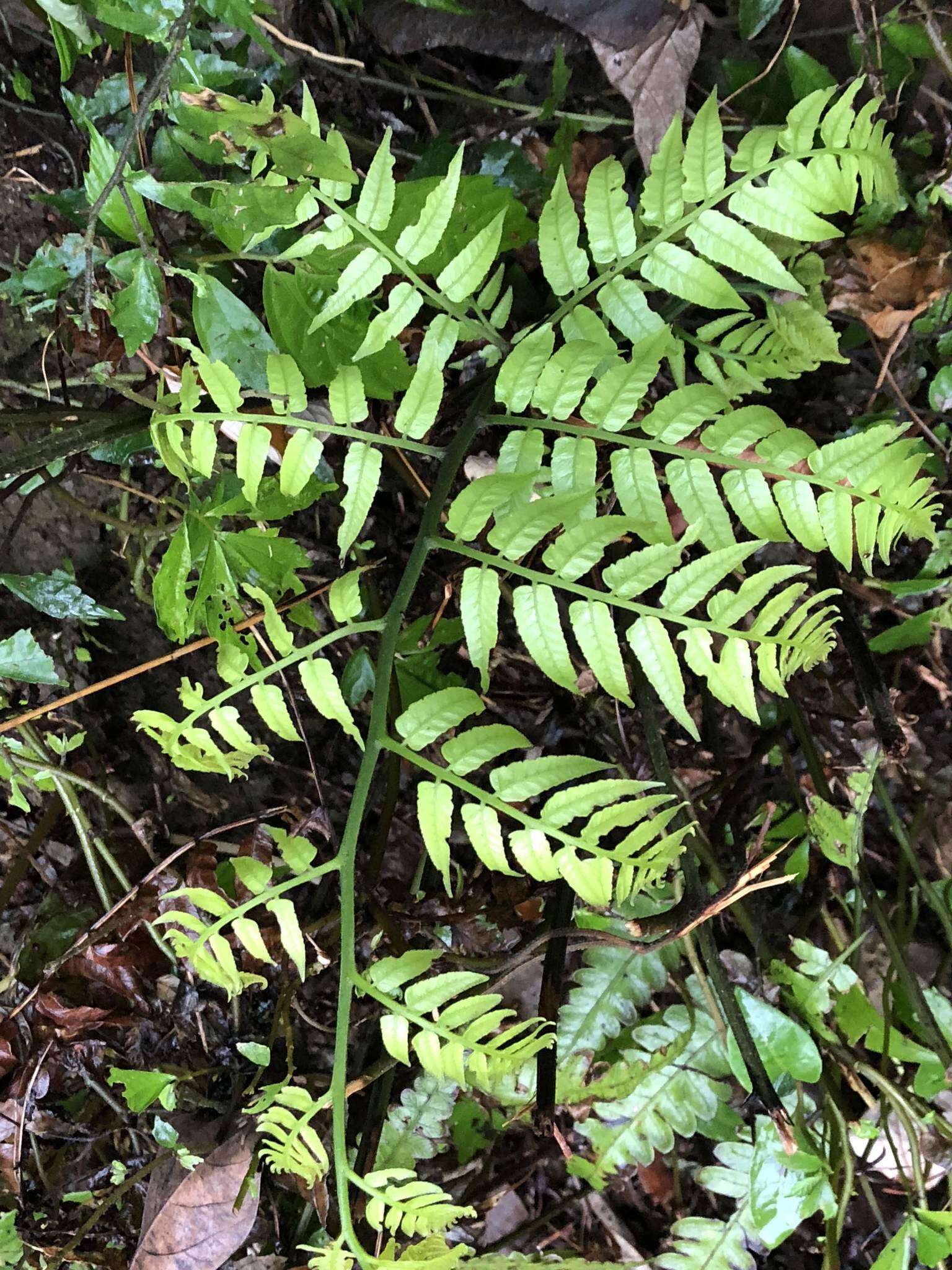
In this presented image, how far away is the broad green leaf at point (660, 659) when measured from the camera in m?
0.90

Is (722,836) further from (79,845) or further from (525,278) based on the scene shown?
(79,845)

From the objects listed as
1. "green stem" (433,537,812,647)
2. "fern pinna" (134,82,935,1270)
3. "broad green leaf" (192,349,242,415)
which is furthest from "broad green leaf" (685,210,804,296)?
"broad green leaf" (192,349,242,415)

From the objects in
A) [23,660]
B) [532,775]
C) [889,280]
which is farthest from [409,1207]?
[889,280]

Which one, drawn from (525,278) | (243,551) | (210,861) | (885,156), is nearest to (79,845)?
(210,861)

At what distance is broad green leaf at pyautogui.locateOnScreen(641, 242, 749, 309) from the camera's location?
0.98 m

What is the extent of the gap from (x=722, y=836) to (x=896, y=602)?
54 centimetres

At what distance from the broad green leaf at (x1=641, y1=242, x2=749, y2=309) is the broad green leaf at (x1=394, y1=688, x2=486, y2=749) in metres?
0.56

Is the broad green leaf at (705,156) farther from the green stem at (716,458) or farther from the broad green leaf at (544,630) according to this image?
the broad green leaf at (544,630)

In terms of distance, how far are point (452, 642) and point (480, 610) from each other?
1.53 ft

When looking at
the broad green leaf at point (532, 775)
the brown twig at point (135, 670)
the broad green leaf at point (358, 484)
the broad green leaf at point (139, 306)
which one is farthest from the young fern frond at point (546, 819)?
the broad green leaf at point (139, 306)

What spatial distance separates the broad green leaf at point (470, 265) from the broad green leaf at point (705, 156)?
0.22 meters

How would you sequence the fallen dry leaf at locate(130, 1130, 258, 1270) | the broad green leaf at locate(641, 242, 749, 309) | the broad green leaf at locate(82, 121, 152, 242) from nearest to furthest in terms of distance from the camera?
the broad green leaf at locate(641, 242, 749, 309), the broad green leaf at locate(82, 121, 152, 242), the fallen dry leaf at locate(130, 1130, 258, 1270)

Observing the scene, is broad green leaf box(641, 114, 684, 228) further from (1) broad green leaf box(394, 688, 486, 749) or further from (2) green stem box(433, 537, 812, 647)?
(1) broad green leaf box(394, 688, 486, 749)

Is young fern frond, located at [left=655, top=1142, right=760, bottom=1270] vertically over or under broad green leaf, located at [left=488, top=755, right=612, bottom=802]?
under
